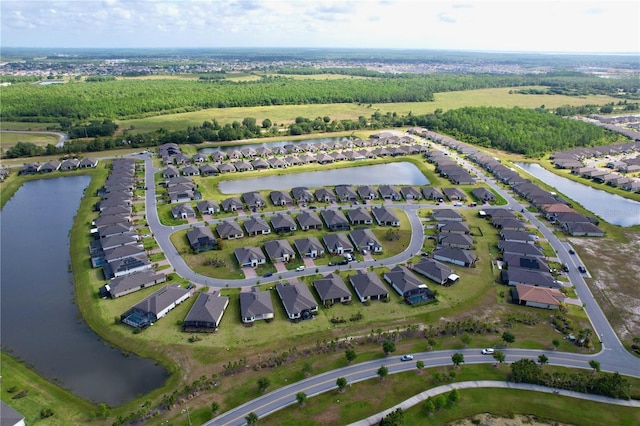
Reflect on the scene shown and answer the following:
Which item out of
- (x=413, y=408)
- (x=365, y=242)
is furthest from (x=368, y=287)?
(x=413, y=408)

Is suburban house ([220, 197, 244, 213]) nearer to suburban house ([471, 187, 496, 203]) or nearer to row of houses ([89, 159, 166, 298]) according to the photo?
row of houses ([89, 159, 166, 298])

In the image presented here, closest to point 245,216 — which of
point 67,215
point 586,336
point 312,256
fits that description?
point 312,256

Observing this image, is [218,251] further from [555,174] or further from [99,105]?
[99,105]

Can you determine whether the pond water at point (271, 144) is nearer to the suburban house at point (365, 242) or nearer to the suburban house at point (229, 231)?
the suburban house at point (229, 231)

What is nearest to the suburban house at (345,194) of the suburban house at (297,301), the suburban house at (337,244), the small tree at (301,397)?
the suburban house at (337,244)

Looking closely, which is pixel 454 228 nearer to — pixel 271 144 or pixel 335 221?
pixel 335 221

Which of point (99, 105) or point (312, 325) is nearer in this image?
point (312, 325)
